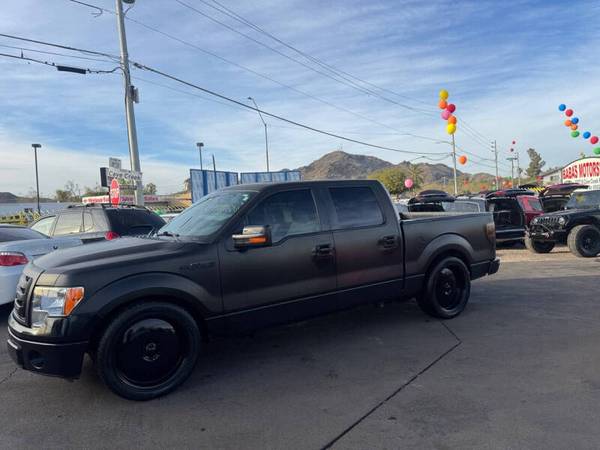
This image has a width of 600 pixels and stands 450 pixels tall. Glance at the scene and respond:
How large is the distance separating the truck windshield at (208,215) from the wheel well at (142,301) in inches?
26.3

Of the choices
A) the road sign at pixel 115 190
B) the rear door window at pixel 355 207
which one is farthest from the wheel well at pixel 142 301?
the road sign at pixel 115 190

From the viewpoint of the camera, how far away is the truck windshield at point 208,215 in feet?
13.6

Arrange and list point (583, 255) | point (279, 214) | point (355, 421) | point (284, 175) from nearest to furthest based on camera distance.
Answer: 1. point (355, 421)
2. point (279, 214)
3. point (583, 255)
4. point (284, 175)

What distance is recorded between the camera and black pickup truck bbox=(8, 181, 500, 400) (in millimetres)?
3349

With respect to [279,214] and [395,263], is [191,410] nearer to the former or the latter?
[279,214]

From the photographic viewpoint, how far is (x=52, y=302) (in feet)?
10.9

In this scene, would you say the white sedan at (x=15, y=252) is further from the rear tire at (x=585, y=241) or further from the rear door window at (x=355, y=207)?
the rear tire at (x=585, y=241)

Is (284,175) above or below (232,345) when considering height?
above

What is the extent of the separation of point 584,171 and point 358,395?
928 inches

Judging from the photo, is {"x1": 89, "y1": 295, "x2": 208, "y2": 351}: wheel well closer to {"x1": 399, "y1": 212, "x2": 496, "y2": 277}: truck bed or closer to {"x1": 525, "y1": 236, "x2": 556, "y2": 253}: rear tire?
{"x1": 399, "y1": 212, "x2": 496, "y2": 277}: truck bed

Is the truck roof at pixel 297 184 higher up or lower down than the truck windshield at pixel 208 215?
higher up

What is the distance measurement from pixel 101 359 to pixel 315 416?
68.1 inches

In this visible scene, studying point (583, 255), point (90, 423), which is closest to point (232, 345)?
point (90, 423)

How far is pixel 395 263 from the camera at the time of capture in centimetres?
500
